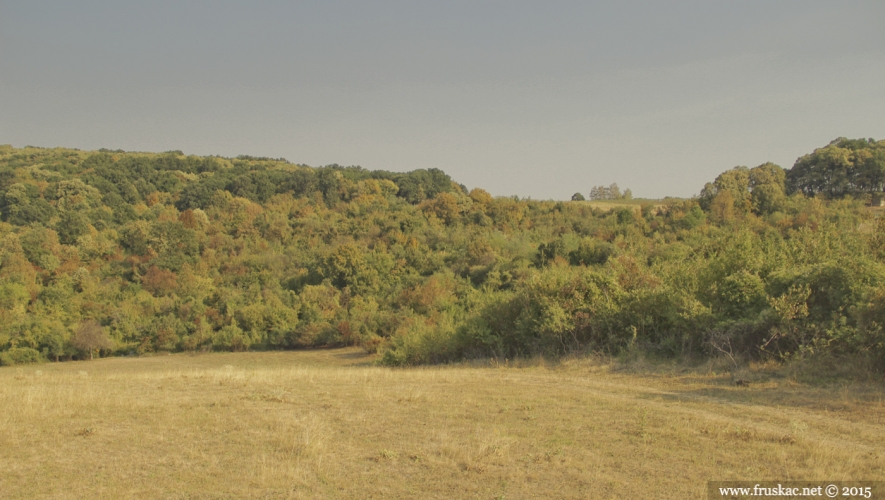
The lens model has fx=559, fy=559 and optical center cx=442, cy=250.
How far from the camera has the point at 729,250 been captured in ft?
62.7

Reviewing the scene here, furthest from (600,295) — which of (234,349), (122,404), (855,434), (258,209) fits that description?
(258,209)

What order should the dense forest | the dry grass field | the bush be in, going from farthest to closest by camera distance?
the bush → the dense forest → the dry grass field

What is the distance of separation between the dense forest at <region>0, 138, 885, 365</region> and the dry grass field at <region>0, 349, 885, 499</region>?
357 cm

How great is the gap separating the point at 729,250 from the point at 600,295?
15.1ft

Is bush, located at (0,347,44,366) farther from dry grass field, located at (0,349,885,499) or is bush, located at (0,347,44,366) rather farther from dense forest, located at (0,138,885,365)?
dry grass field, located at (0,349,885,499)

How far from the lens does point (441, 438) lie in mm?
9305

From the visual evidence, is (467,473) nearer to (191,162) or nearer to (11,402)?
(11,402)

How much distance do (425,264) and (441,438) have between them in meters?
45.4

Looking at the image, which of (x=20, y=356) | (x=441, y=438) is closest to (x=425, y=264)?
(x=20, y=356)

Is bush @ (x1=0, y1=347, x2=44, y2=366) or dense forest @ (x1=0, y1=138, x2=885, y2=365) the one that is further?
bush @ (x1=0, y1=347, x2=44, y2=366)

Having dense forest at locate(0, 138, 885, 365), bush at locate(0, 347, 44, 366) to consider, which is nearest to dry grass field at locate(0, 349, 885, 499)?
dense forest at locate(0, 138, 885, 365)

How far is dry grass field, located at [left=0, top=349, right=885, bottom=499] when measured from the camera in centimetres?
714

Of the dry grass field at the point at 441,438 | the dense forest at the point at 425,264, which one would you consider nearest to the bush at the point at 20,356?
the dense forest at the point at 425,264

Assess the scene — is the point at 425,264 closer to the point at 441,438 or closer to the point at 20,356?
the point at 20,356
